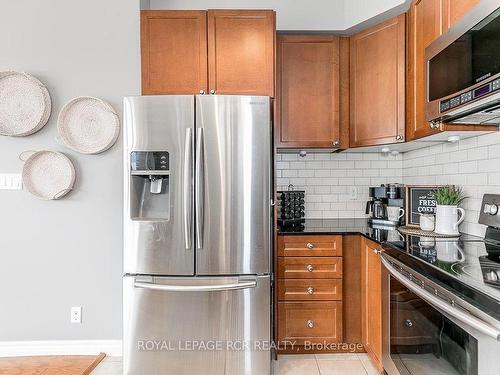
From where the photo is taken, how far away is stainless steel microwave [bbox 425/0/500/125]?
119 cm

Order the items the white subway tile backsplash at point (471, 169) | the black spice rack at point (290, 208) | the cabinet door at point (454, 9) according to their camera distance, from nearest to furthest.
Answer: the cabinet door at point (454, 9) < the white subway tile backsplash at point (471, 169) < the black spice rack at point (290, 208)

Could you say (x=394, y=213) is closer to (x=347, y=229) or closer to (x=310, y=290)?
(x=347, y=229)

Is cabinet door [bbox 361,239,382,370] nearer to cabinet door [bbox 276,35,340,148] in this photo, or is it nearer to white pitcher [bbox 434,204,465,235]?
white pitcher [bbox 434,204,465,235]

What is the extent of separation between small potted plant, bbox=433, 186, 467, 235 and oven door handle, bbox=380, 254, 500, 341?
48 cm

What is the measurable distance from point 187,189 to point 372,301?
131cm

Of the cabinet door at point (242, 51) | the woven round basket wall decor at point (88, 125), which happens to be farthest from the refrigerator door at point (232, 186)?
the woven round basket wall decor at point (88, 125)

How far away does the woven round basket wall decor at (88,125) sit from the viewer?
2262 mm

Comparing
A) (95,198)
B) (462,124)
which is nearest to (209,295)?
(95,198)

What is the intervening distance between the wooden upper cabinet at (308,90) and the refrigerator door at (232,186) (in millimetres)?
575

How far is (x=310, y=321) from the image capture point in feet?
7.23

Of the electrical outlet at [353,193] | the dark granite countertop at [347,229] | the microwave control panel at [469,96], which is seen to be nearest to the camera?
the microwave control panel at [469,96]

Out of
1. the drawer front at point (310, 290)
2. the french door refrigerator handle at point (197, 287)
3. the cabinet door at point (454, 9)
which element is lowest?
the drawer front at point (310, 290)

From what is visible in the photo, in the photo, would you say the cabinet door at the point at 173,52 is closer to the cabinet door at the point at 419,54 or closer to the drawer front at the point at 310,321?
the cabinet door at the point at 419,54

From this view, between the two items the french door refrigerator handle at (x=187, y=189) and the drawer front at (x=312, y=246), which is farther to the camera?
the drawer front at (x=312, y=246)
